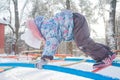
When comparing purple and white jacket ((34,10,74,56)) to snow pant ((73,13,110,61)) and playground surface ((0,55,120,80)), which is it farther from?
playground surface ((0,55,120,80))

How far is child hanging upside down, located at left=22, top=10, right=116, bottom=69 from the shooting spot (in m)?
2.77

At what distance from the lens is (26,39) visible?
2.96 meters

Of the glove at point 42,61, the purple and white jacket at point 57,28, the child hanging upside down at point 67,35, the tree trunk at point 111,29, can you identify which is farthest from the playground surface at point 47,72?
the tree trunk at point 111,29

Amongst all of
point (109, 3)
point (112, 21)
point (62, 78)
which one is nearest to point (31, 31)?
point (62, 78)

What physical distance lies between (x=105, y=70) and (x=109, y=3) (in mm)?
8537

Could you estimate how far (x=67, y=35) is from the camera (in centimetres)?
293

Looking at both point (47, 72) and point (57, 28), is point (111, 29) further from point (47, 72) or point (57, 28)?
point (47, 72)

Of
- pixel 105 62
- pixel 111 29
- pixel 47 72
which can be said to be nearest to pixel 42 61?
pixel 47 72

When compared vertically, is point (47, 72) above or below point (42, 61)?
below

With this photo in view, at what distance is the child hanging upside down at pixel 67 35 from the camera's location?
2766 mm

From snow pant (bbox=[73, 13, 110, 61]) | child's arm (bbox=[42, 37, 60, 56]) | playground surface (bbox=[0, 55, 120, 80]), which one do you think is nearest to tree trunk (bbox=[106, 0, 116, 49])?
playground surface (bbox=[0, 55, 120, 80])

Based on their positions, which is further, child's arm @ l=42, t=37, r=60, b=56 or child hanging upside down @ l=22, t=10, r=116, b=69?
child hanging upside down @ l=22, t=10, r=116, b=69

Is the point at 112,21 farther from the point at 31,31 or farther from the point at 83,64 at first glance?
the point at 31,31

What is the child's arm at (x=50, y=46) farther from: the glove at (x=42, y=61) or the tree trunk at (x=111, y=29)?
the tree trunk at (x=111, y=29)
